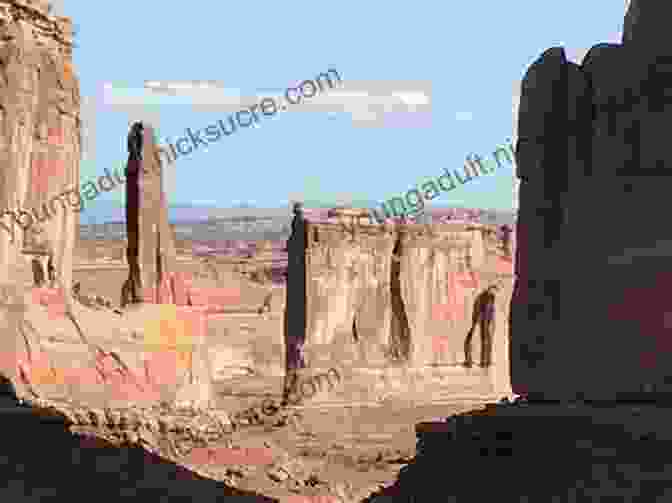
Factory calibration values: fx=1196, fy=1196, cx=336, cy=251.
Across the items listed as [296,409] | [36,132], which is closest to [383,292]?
[296,409]

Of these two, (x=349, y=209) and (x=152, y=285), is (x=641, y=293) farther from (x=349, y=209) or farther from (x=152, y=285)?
(x=349, y=209)

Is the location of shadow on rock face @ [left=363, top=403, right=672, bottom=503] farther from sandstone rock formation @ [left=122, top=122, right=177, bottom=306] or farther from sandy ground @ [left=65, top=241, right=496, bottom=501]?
sandstone rock formation @ [left=122, top=122, right=177, bottom=306]

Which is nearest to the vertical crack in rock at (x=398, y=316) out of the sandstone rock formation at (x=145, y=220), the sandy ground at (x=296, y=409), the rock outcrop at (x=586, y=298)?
the sandy ground at (x=296, y=409)

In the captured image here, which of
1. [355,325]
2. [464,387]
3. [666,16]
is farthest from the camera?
[464,387]

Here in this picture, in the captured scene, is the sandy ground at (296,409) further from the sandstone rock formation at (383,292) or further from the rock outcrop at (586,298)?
the rock outcrop at (586,298)

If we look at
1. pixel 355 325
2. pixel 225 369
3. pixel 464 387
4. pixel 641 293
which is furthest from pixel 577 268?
pixel 225 369

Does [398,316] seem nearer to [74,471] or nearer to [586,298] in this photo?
[74,471]
